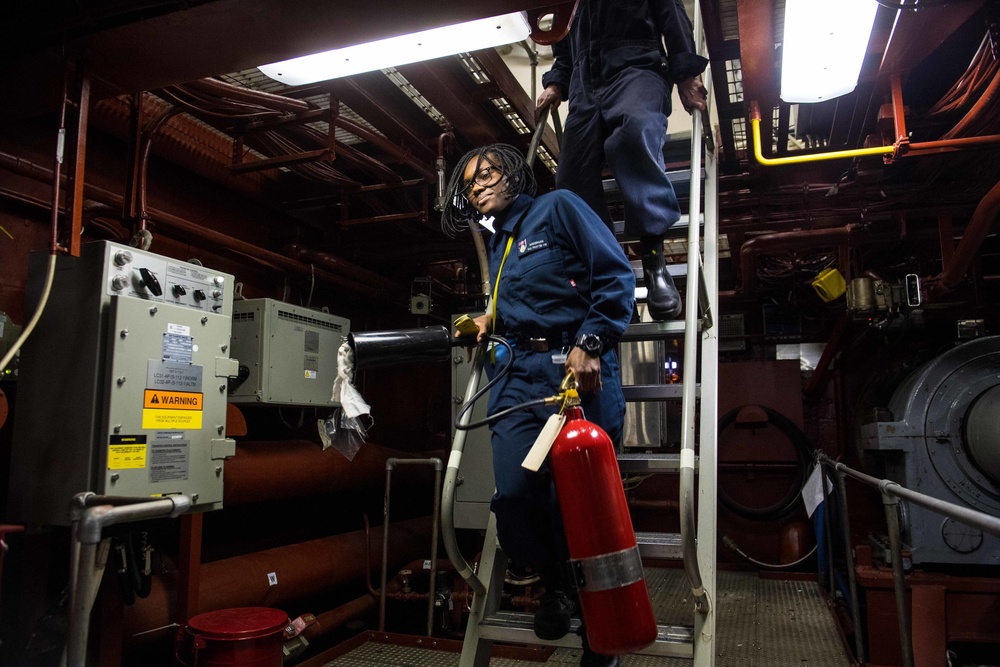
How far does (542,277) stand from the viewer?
2.44m

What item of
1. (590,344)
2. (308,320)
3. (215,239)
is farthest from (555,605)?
(215,239)

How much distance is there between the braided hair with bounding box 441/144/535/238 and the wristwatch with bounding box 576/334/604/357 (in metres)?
0.81

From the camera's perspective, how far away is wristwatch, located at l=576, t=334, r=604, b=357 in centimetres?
215

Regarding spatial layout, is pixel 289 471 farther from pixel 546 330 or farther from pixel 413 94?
pixel 546 330

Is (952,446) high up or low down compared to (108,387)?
down

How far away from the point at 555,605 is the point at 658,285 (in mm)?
1312

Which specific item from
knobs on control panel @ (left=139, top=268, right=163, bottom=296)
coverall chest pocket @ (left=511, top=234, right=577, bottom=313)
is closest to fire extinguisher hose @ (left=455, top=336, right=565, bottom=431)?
coverall chest pocket @ (left=511, top=234, right=577, bottom=313)

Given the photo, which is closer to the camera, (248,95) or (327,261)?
(248,95)

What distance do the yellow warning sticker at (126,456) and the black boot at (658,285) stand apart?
7.39ft

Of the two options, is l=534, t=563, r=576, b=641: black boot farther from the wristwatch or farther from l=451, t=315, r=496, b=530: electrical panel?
l=451, t=315, r=496, b=530: electrical panel

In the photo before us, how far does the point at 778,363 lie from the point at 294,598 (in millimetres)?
5558

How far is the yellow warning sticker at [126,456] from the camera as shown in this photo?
2.72 meters

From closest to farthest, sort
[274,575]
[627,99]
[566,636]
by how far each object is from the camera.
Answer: [566,636], [627,99], [274,575]

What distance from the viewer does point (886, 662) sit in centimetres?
448
